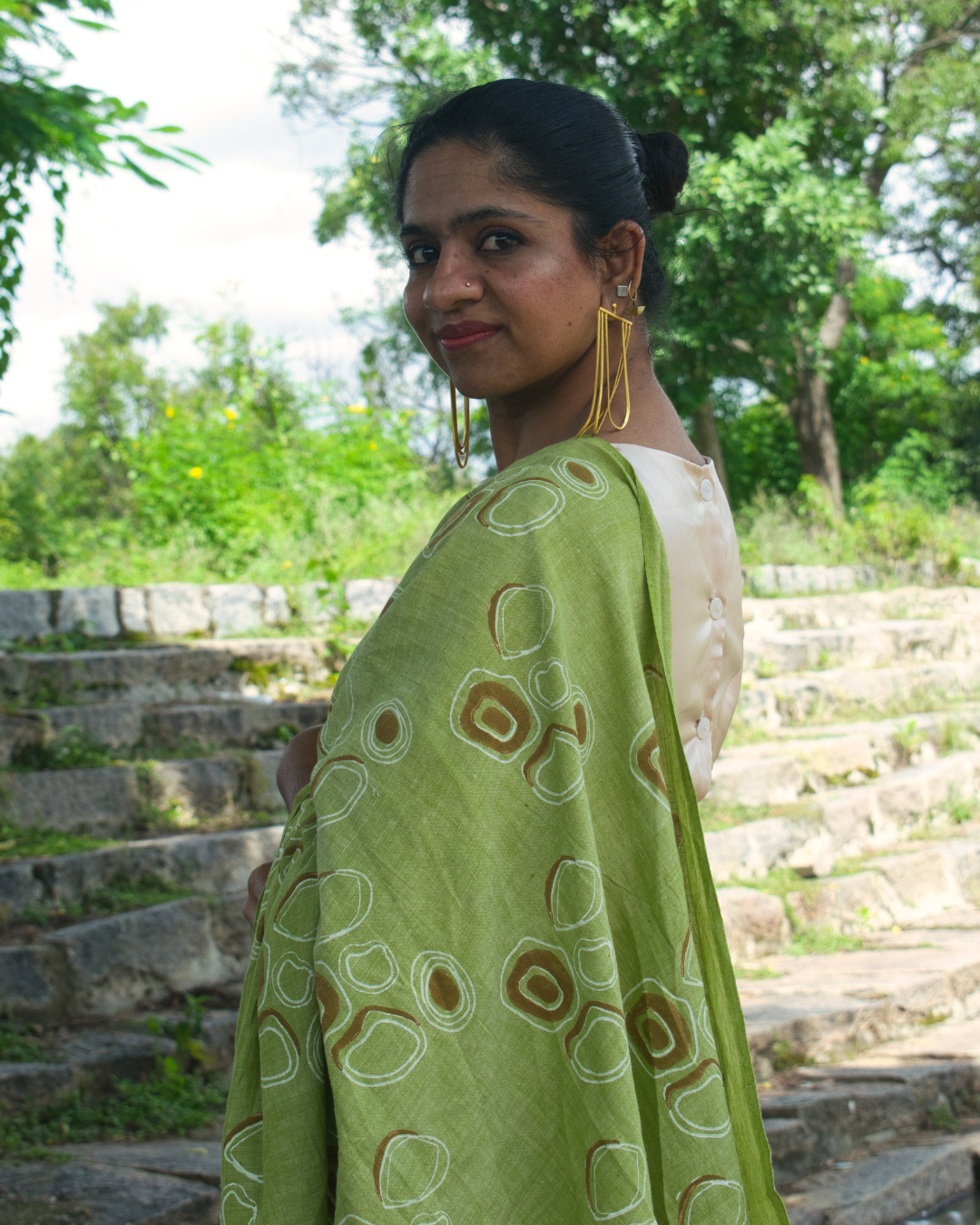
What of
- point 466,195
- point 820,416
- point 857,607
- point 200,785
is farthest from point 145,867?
point 820,416

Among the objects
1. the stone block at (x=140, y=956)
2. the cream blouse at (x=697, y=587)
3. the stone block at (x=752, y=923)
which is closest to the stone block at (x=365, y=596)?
the stone block at (x=752, y=923)

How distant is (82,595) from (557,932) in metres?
5.20

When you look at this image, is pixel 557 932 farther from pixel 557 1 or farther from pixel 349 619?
pixel 557 1

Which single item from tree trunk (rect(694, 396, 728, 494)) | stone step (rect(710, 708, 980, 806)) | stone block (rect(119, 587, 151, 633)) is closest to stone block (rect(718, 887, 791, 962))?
stone step (rect(710, 708, 980, 806))

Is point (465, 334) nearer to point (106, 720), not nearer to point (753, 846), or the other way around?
point (106, 720)

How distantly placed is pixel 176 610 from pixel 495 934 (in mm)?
5330

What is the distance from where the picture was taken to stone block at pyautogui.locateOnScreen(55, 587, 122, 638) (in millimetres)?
5625

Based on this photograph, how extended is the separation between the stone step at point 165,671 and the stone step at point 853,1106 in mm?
3055

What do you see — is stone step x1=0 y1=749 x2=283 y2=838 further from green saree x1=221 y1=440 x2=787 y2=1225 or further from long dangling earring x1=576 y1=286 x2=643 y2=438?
long dangling earring x1=576 y1=286 x2=643 y2=438

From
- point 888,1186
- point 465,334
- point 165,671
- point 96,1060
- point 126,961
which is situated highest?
point 465,334

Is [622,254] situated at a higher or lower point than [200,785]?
higher

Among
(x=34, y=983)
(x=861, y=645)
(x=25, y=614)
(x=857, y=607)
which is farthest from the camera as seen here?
(x=857, y=607)

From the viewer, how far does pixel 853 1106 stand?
3385mm

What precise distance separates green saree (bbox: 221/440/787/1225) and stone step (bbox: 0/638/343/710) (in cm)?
400
